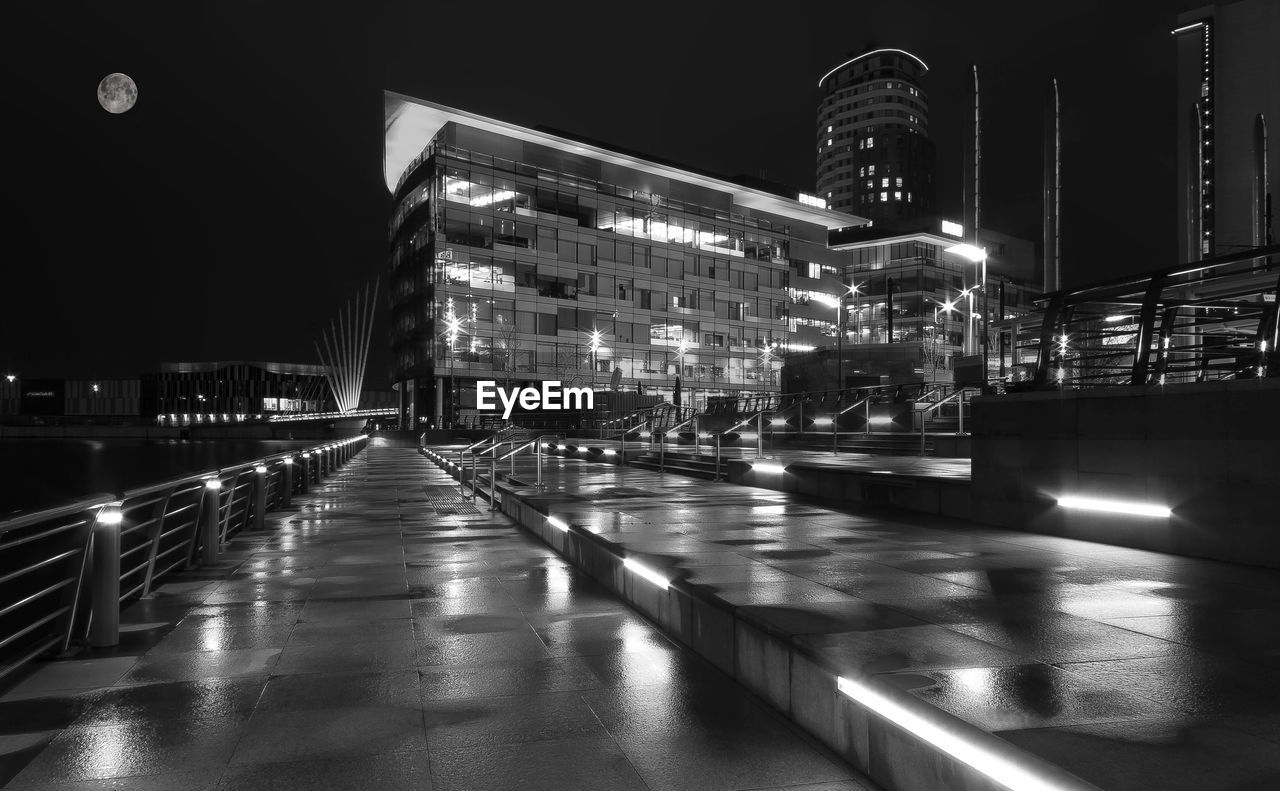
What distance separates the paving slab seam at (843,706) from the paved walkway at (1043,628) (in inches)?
5.7

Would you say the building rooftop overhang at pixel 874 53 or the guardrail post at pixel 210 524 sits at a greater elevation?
the building rooftop overhang at pixel 874 53

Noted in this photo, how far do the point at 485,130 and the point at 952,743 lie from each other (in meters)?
68.8

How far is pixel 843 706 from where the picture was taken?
4070 millimetres

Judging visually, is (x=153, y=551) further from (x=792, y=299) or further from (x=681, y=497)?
(x=792, y=299)

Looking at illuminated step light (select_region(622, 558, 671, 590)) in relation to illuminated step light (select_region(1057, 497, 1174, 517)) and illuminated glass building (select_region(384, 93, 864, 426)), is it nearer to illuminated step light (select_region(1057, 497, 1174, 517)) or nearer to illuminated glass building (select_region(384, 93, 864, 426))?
illuminated step light (select_region(1057, 497, 1174, 517))

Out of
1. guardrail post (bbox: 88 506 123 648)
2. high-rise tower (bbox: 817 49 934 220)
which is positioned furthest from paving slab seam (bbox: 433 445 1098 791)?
high-rise tower (bbox: 817 49 934 220)

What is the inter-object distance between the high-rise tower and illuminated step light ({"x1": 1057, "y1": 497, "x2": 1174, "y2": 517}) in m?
175

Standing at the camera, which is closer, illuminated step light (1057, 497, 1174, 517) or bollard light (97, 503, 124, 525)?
bollard light (97, 503, 124, 525)

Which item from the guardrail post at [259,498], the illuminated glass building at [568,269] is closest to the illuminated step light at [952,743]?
the guardrail post at [259,498]

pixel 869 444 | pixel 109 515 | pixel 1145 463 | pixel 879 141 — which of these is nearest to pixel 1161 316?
pixel 1145 463

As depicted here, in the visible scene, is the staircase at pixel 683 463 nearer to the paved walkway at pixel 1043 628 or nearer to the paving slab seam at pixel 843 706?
the paved walkway at pixel 1043 628

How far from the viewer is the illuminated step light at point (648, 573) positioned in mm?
6868

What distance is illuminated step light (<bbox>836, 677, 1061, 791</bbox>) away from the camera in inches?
106

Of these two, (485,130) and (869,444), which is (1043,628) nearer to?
(869,444)
